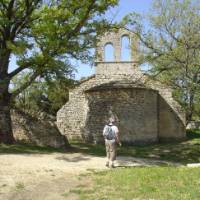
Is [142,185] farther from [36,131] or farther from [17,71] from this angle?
[36,131]

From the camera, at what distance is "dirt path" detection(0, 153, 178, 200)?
1016 cm

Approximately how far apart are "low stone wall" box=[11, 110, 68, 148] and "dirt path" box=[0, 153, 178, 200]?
9.19 feet

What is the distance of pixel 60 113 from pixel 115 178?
60.0 ft

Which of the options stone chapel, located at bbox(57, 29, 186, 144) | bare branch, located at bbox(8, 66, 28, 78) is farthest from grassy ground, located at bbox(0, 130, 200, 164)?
bare branch, located at bbox(8, 66, 28, 78)

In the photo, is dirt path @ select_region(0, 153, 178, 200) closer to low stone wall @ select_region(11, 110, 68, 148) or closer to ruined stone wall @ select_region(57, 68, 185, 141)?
low stone wall @ select_region(11, 110, 68, 148)

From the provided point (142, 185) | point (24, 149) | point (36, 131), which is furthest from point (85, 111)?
point (142, 185)

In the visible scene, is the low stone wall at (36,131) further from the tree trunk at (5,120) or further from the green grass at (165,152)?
the tree trunk at (5,120)

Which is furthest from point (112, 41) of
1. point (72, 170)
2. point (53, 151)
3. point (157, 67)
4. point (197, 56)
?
point (72, 170)

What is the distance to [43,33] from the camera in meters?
18.3

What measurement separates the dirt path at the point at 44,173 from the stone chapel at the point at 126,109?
928 centimetres

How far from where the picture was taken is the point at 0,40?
1997 centimetres

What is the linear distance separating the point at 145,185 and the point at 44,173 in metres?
3.47

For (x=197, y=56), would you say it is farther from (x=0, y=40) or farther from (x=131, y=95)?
(x=0, y=40)

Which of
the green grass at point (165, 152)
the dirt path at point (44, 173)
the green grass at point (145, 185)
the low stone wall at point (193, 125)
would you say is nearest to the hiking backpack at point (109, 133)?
the dirt path at point (44, 173)
